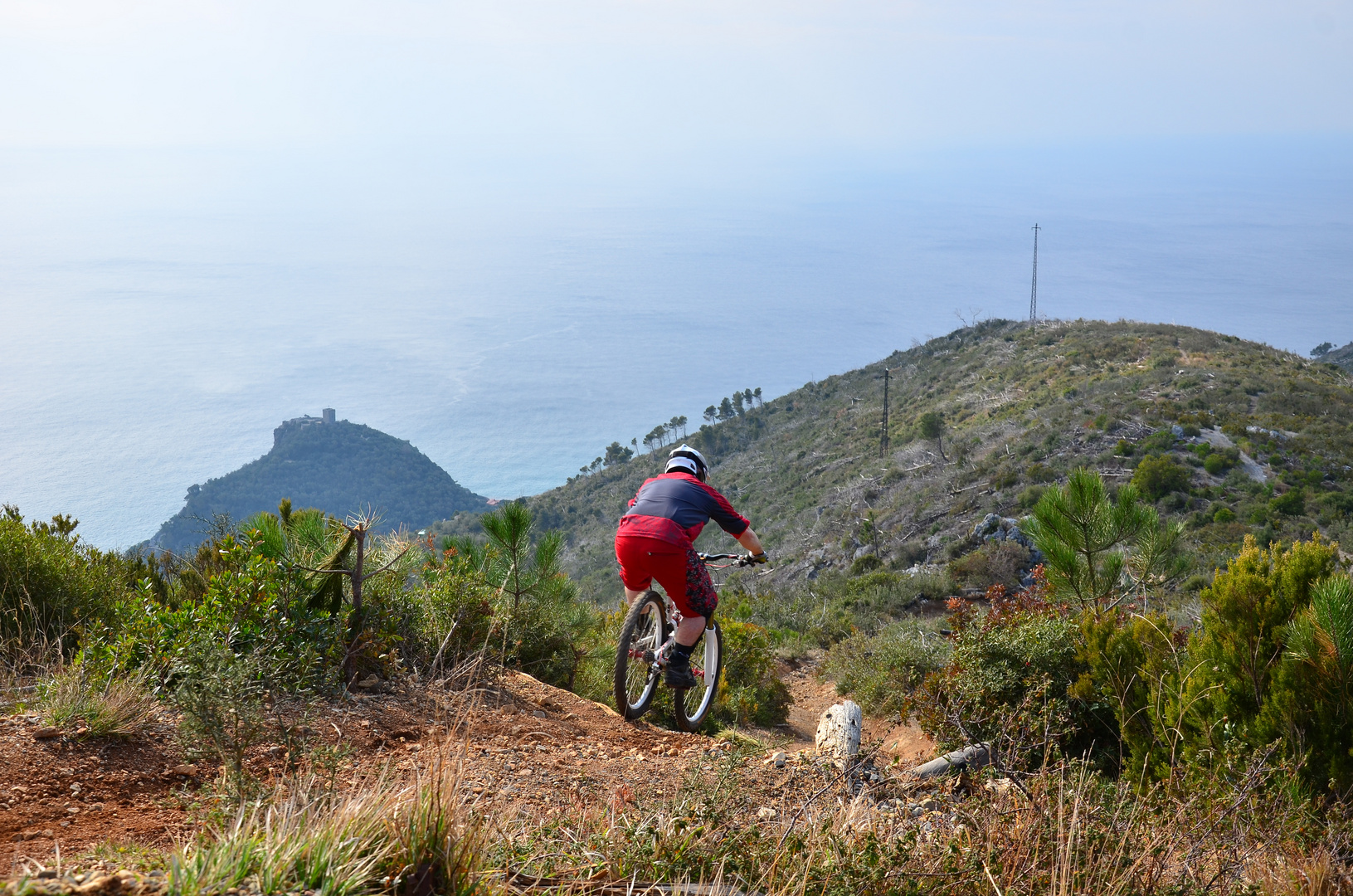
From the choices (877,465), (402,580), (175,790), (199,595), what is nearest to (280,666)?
(175,790)

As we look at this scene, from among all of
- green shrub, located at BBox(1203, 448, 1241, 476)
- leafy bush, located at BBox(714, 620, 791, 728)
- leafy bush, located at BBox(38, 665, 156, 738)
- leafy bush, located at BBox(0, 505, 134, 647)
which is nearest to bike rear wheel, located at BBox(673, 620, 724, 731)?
leafy bush, located at BBox(714, 620, 791, 728)

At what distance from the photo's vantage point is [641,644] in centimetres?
553

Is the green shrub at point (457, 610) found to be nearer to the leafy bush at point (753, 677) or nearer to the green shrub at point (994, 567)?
the leafy bush at point (753, 677)

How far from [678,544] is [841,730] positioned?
182cm

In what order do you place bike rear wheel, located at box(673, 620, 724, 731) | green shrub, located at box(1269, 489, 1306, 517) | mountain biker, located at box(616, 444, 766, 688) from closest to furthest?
mountain biker, located at box(616, 444, 766, 688) < bike rear wheel, located at box(673, 620, 724, 731) < green shrub, located at box(1269, 489, 1306, 517)

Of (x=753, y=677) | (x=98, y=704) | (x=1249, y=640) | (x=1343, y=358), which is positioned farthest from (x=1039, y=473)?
(x=1343, y=358)

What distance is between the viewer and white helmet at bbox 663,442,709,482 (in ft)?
18.0

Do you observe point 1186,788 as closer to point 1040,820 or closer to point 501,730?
point 1040,820

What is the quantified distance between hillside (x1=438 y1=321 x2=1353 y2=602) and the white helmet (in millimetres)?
13105

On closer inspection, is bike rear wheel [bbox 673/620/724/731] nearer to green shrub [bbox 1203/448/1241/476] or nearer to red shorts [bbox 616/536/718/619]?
red shorts [bbox 616/536/718/619]

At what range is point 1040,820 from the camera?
2896 mm

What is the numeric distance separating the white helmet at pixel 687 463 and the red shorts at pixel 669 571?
565 mm

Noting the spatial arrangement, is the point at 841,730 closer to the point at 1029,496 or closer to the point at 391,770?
the point at 391,770

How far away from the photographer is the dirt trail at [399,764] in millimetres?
3150
